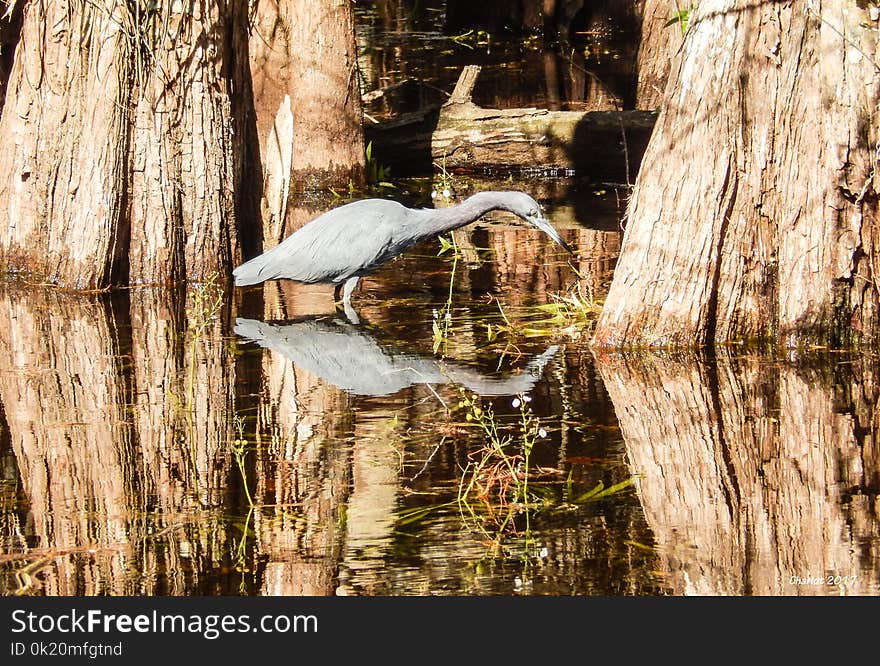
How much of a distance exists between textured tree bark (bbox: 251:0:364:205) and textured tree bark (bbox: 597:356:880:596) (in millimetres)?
5442

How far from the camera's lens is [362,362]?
7.47m

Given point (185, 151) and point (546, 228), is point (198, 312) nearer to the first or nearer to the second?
point (185, 151)

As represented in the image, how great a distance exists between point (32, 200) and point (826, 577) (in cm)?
628

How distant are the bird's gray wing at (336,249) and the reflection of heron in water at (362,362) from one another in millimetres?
548

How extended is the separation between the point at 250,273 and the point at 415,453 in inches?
134

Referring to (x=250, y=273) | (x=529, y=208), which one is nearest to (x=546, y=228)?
(x=529, y=208)

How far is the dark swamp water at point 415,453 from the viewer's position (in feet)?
15.5

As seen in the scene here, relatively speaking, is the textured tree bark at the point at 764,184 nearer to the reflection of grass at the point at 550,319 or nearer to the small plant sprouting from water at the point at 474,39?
the reflection of grass at the point at 550,319

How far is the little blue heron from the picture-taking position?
351 inches

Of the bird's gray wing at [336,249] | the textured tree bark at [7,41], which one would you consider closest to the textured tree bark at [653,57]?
the bird's gray wing at [336,249]

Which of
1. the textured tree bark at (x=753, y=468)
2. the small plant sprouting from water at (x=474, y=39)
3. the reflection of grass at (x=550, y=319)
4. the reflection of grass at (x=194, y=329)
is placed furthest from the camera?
the small plant sprouting from water at (x=474, y=39)

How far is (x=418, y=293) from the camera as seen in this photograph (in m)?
9.16

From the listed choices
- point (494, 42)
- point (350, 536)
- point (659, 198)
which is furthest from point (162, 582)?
point (494, 42)

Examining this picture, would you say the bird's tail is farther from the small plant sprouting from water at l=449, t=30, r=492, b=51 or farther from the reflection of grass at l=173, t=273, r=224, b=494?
the small plant sprouting from water at l=449, t=30, r=492, b=51
